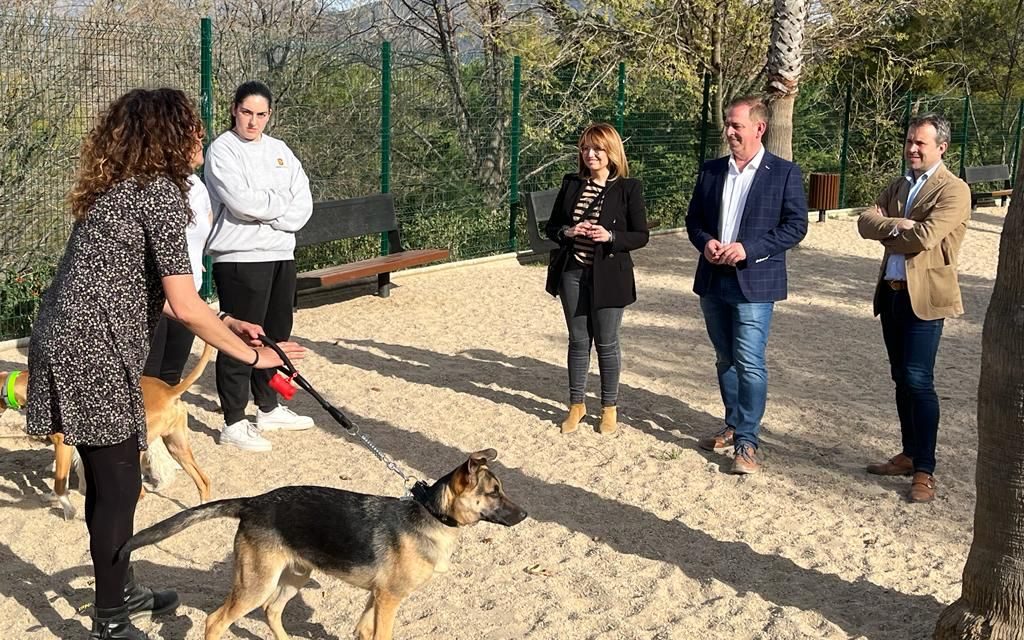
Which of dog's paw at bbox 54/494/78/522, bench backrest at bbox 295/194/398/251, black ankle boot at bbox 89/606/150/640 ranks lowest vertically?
dog's paw at bbox 54/494/78/522

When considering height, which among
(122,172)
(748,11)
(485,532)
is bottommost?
(485,532)

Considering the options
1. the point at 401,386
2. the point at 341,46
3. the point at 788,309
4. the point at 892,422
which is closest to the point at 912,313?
the point at 892,422

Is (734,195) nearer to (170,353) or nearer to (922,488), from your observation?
(922,488)

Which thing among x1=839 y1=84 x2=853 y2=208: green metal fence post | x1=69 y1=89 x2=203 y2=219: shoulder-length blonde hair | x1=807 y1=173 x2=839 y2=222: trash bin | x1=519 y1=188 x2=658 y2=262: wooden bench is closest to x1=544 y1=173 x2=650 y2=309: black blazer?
x1=69 y1=89 x2=203 y2=219: shoulder-length blonde hair

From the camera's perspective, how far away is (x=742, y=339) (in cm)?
615

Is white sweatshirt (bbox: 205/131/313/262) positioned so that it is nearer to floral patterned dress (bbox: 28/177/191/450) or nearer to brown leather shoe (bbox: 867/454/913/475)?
floral patterned dress (bbox: 28/177/191/450)

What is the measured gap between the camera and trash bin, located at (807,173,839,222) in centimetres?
1766

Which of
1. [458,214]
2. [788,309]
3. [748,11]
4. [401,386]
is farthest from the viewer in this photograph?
[748,11]

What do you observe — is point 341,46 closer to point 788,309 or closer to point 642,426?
point 788,309

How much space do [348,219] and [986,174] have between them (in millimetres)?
14971

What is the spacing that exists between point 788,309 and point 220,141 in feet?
21.3

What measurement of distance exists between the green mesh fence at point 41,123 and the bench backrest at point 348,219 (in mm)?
2066

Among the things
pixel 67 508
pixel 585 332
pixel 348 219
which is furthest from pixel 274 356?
pixel 348 219

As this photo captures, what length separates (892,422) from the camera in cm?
733
